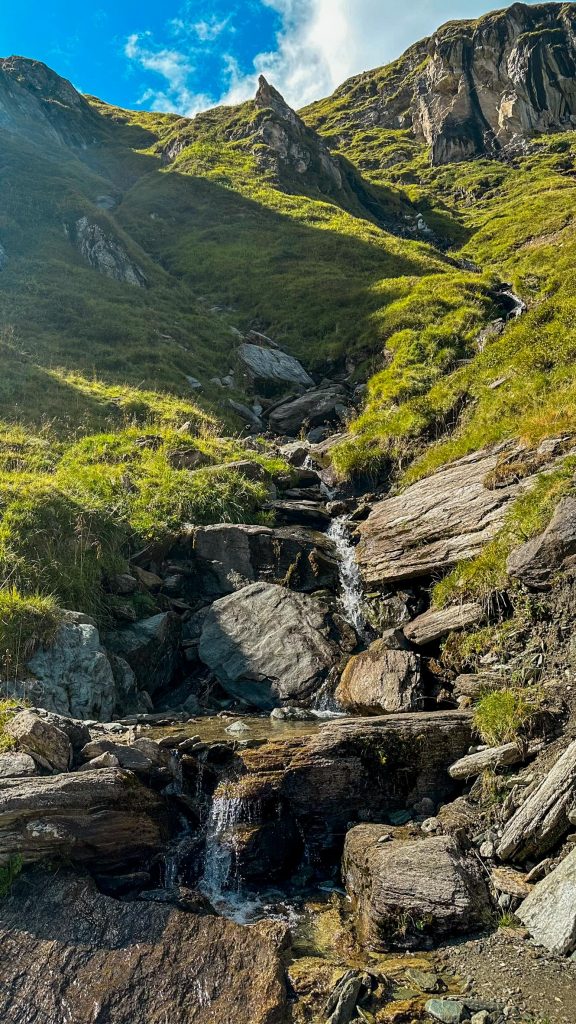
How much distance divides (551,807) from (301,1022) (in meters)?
3.37

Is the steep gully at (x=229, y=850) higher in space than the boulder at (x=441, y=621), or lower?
lower

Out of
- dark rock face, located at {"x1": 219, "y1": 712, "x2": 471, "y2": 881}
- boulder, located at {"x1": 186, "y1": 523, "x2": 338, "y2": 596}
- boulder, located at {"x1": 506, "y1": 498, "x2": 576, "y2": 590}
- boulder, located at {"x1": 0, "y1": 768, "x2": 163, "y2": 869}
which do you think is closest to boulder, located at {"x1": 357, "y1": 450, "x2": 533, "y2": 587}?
boulder, located at {"x1": 186, "y1": 523, "x2": 338, "y2": 596}

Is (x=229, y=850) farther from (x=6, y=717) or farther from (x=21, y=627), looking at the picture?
(x=21, y=627)

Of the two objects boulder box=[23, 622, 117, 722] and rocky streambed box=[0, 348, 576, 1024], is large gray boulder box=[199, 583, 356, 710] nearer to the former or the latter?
rocky streambed box=[0, 348, 576, 1024]

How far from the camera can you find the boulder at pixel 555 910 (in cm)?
579

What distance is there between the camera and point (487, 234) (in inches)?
2350

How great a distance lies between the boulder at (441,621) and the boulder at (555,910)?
523 centimetres

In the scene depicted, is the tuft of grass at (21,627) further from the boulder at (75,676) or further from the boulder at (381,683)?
the boulder at (381,683)

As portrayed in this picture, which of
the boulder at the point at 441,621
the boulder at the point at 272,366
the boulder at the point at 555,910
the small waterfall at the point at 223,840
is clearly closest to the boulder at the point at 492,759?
the boulder at the point at 555,910

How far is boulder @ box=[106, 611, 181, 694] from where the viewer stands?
42.0 ft

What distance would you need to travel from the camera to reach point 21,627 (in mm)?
10906

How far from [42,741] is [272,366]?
84.2ft

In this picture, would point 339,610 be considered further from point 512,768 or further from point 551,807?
point 551,807

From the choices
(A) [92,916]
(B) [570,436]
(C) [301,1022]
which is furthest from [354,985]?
(B) [570,436]
